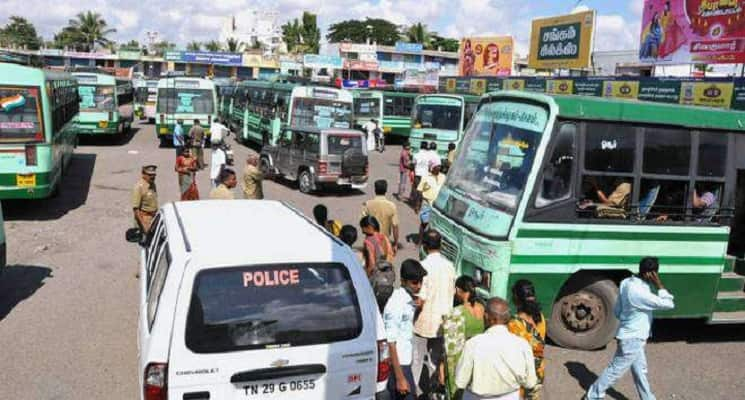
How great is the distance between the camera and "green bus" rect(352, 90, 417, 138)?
31.9 m

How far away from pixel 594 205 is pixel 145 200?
653 centimetres

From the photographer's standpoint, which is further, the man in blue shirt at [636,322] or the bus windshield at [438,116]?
the bus windshield at [438,116]

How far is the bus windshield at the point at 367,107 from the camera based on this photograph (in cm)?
3184

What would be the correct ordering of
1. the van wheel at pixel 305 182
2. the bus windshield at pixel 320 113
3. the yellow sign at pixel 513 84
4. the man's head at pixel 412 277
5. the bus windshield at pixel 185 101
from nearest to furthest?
the man's head at pixel 412 277
the van wheel at pixel 305 182
the bus windshield at pixel 320 113
the bus windshield at pixel 185 101
the yellow sign at pixel 513 84

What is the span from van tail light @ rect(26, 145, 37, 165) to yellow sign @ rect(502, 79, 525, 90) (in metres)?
24.7

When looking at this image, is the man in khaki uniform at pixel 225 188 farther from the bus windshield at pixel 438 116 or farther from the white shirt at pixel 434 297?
the bus windshield at pixel 438 116

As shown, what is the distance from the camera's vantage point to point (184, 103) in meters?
25.9

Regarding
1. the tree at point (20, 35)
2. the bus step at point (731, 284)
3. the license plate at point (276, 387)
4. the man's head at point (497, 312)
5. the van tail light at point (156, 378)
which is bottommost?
the bus step at point (731, 284)

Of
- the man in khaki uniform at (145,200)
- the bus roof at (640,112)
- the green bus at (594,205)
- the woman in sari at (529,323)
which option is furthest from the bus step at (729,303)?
the man in khaki uniform at (145,200)

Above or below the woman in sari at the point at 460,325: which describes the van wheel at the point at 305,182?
below

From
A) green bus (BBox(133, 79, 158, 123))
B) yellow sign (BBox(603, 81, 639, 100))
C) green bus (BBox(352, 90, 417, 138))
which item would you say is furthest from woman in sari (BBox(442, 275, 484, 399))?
green bus (BBox(133, 79, 158, 123))

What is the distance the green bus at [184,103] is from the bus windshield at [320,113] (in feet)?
16.5

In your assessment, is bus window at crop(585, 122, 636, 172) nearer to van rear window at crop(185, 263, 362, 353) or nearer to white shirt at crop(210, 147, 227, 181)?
van rear window at crop(185, 263, 362, 353)

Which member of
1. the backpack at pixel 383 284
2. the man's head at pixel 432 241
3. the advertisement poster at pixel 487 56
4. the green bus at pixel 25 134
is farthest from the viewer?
the advertisement poster at pixel 487 56
